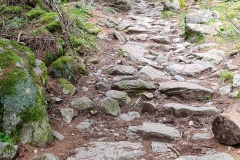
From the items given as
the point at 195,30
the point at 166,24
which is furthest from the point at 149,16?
the point at 195,30

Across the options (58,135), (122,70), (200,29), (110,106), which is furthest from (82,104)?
(200,29)

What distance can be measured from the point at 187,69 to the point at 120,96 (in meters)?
2.05

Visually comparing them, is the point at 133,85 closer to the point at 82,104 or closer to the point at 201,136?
the point at 82,104

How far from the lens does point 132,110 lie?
4410mm

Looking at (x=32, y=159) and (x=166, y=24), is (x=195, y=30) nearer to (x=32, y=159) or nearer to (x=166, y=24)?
(x=166, y=24)

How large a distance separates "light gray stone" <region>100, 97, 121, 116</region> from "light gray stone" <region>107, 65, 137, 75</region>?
4.46ft

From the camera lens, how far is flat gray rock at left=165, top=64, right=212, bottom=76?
5807 mm

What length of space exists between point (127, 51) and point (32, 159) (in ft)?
15.5

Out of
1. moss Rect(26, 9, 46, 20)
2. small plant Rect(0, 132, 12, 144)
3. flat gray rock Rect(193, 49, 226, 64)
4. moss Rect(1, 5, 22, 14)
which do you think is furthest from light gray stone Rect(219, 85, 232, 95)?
moss Rect(1, 5, 22, 14)

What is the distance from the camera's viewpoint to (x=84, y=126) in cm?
388

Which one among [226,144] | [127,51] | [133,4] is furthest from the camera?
[133,4]

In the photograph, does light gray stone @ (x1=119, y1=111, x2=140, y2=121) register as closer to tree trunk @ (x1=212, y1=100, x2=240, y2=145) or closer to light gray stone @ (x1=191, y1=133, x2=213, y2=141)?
light gray stone @ (x1=191, y1=133, x2=213, y2=141)

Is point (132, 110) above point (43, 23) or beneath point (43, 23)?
beneath

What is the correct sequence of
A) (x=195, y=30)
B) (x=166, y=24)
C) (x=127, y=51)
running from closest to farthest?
(x=127, y=51) < (x=195, y=30) < (x=166, y=24)
